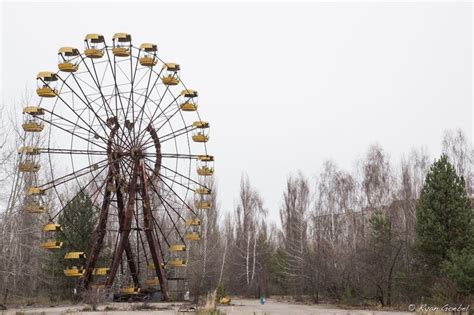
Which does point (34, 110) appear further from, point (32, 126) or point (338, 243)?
point (338, 243)

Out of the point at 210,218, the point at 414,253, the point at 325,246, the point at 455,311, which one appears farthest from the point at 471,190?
the point at 455,311

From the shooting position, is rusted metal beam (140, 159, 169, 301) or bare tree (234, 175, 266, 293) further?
bare tree (234, 175, 266, 293)

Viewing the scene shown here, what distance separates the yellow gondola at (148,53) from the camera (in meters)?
28.4

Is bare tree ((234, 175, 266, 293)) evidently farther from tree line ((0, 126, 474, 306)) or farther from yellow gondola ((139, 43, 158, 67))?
yellow gondola ((139, 43, 158, 67))

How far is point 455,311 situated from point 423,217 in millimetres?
10424

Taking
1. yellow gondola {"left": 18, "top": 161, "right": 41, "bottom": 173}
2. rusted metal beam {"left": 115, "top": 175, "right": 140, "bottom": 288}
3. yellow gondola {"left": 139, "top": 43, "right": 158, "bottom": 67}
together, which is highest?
yellow gondola {"left": 139, "top": 43, "right": 158, "bottom": 67}

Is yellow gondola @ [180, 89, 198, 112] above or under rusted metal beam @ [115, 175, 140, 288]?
above

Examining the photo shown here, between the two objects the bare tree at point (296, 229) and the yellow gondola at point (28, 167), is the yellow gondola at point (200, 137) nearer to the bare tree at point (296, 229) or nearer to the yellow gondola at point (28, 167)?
the yellow gondola at point (28, 167)

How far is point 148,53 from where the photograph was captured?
28688 millimetres

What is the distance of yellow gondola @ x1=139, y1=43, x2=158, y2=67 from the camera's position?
93.2ft

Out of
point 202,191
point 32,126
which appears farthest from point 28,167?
point 202,191

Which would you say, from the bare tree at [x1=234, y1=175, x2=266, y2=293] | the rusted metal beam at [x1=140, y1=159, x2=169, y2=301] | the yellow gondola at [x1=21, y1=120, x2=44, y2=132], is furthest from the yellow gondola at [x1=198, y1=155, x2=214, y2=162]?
the bare tree at [x1=234, y1=175, x2=266, y2=293]

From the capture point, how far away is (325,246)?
4084 centimetres

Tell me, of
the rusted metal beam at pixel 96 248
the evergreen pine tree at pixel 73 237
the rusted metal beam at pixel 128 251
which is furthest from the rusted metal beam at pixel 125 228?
the evergreen pine tree at pixel 73 237
